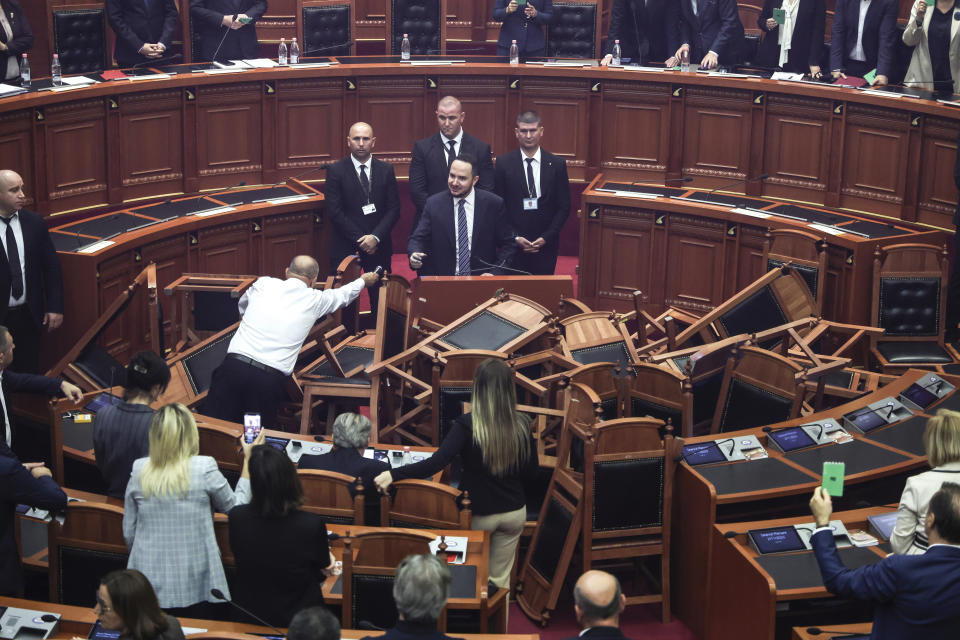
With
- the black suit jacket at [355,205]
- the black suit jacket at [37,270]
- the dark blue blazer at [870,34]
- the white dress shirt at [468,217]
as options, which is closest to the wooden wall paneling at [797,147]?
the dark blue blazer at [870,34]

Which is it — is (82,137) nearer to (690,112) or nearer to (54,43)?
(54,43)

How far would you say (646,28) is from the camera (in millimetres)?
9438

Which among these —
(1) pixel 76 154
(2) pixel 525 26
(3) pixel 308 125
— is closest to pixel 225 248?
(1) pixel 76 154

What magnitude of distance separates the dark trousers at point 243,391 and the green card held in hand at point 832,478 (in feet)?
10.2

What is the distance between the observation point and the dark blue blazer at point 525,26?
31.4ft

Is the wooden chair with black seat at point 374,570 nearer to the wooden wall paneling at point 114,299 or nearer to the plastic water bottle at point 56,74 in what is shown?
the wooden wall paneling at point 114,299

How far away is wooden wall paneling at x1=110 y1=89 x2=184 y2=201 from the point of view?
27.0 feet

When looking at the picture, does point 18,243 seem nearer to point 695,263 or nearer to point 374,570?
point 374,570

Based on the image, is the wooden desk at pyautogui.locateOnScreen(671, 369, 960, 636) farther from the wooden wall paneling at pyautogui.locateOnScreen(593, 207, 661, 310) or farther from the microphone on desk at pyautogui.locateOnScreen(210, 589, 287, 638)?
the wooden wall paneling at pyautogui.locateOnScreen(593, 207, 661, 310)

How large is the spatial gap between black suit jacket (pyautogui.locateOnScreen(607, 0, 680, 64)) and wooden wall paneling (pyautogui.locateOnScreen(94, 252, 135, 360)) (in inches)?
167

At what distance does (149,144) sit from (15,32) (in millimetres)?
1106

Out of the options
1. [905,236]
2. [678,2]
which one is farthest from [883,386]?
[678,2]

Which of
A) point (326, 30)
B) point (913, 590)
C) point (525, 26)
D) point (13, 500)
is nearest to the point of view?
point (913, 590)

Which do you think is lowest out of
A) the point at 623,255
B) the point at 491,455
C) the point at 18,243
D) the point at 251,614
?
the point at 251,614
